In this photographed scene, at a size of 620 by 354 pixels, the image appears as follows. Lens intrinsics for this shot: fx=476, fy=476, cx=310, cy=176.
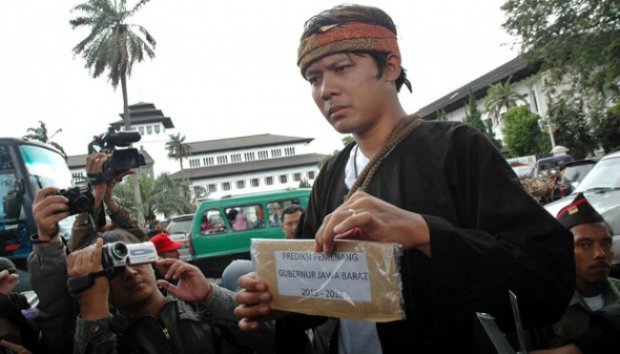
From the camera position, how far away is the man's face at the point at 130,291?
2475 mm

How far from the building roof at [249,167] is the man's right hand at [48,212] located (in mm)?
71047

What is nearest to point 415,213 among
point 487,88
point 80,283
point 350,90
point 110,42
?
point 350,90

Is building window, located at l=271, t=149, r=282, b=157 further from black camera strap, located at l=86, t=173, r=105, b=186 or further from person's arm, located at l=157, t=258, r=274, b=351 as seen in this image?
person's arm, located at l=157, t=258, r=274, b=351

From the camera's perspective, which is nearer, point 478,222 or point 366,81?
point 478,222

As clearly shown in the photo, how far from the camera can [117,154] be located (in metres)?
3.02

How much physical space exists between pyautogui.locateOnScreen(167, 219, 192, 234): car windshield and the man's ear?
16047 millimetres

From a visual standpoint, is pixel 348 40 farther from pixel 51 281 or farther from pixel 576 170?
pixel 576 170

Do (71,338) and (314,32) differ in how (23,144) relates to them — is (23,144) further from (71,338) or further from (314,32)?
(314,32)

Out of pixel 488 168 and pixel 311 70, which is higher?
pixel 311 70

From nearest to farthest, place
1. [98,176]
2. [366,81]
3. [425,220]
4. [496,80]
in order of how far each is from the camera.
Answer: [425,220]
[366,81]
[98,176]
[496,80]

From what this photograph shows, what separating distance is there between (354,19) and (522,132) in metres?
43.0

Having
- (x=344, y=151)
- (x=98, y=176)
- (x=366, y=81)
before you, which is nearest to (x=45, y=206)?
(x=98, y=176)

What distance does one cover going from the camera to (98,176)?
300 centimetres

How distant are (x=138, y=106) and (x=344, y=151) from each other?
3279 inches
